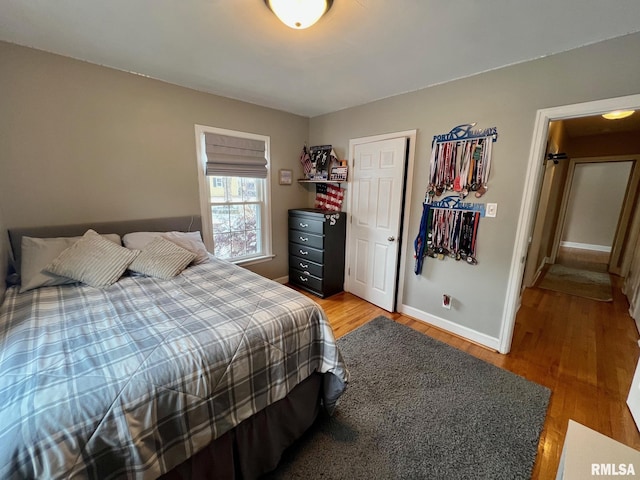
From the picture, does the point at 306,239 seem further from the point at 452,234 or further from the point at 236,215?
the point at 452,234

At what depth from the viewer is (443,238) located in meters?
2.50

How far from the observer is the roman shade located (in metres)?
2.78

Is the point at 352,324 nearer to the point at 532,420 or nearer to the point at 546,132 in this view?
the point at 532,420

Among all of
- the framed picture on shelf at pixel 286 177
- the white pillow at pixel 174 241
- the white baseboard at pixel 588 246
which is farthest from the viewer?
the white baseboard at pixel 588 246

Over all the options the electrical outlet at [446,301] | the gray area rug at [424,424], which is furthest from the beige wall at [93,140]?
the electrical outlet at [446,301]

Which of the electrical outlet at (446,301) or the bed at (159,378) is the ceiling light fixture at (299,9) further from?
the electrical outlet at (446,301)

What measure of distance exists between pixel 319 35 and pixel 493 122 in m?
1.55

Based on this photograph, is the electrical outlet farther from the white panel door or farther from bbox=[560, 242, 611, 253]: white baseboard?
bbox=[560, 242, 611, 253]: white baseboard

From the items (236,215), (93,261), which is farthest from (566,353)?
(93,261)

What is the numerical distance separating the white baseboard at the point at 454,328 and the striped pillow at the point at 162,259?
232cm

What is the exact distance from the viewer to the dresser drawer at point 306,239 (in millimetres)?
3209

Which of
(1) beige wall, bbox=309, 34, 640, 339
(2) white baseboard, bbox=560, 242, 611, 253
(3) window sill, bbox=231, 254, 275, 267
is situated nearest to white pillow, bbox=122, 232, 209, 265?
(3) window sill, bbox=231, 254, 275, 267

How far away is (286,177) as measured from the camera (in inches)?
138

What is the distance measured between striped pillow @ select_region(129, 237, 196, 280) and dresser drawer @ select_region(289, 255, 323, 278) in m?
1.54
